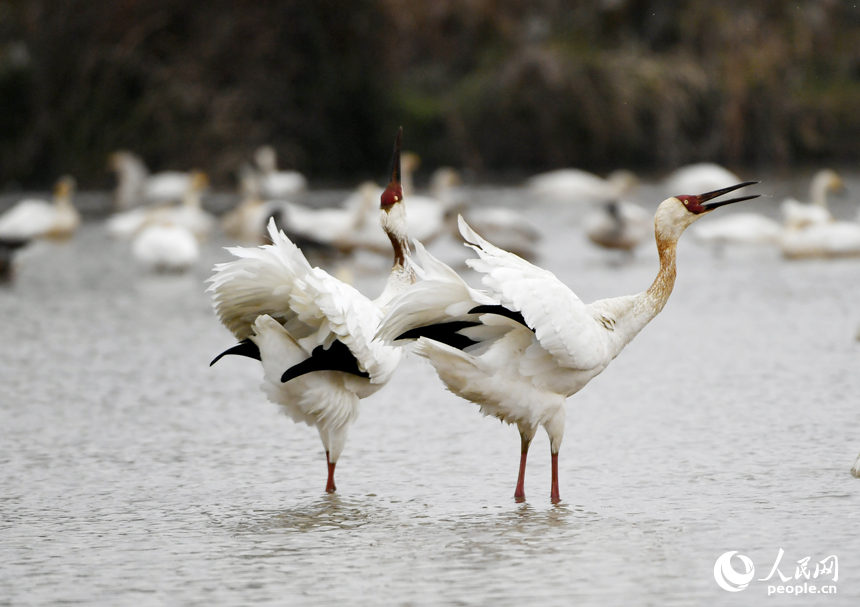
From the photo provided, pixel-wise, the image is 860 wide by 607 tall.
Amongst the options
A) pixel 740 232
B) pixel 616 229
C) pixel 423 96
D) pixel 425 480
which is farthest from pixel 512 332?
pixel 423 96

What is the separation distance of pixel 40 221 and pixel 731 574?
16.4 metres

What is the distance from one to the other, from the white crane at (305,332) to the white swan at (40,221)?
13453 mm

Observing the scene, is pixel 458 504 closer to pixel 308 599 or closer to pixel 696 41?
pixel 308 599

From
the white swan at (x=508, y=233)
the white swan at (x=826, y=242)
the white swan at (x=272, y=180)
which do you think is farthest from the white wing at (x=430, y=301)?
the white swan at (x=272, y=180)

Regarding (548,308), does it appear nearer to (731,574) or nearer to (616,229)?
(731,574)

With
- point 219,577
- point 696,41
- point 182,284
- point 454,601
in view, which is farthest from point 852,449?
point 696,41

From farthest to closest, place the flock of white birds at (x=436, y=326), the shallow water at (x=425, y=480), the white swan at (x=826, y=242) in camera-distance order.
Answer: the white swan at (x=826, y=242) < the flock of white birds at (x=436, y=326) < the shallow water at (x=425, y=480)

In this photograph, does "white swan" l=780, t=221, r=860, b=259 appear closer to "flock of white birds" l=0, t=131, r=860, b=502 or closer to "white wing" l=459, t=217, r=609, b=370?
"flock of white birds" l=0, t=131, r=860, b=502

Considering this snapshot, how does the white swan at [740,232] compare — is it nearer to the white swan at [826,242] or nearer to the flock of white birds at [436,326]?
the white swan at [826,242]

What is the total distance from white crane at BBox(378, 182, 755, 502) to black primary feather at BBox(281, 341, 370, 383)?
0.75 feet

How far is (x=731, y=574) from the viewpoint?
188 inches

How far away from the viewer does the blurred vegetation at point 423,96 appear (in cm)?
2722

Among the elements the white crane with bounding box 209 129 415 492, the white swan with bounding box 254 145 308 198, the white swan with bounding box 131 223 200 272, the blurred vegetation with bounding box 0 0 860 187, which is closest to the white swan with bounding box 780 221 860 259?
the white swan with bounding box 131 223 200 272

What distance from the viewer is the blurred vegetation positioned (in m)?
27.2
